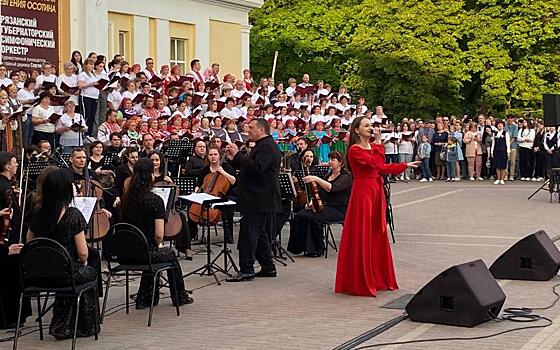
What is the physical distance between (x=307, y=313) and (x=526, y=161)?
22407mm

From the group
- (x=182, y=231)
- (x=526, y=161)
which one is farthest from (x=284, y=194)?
(x=526, y=161)

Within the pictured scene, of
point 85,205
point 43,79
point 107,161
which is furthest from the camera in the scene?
point 43,79

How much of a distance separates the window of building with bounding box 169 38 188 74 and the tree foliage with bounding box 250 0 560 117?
1248 centimetres

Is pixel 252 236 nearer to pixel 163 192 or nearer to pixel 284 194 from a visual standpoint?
pixel 163 192

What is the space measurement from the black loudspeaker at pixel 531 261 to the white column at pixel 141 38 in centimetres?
1809

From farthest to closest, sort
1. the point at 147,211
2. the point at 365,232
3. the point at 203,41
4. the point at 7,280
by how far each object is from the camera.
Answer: the point at 203,41, the point at 365,232, the point at 147,211, the point at 7,280

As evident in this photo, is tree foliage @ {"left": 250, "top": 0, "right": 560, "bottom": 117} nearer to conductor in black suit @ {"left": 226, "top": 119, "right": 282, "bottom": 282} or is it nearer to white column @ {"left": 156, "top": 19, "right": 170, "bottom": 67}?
white column @ {"left": 156, "top": 19, "right": 170, "bottom": 67}

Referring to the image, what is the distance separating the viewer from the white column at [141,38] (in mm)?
29016

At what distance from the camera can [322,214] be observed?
15023 millimetres

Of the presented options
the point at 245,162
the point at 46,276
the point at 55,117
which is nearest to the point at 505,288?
the point at 245,162

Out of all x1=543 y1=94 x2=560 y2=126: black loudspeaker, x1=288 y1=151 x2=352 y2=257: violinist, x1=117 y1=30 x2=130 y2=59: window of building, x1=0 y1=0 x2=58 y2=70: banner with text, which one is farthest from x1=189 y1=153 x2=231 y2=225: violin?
x1=117 y1=30 x2=130 y2=59: window of building

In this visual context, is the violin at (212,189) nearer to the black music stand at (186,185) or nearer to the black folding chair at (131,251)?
the black music stand at (186,185)

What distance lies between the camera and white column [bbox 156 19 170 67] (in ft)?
98.7

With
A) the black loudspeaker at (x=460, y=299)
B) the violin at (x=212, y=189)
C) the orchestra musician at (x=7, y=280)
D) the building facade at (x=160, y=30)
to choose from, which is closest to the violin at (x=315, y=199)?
the violin at (x=212, y=189)
